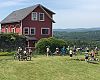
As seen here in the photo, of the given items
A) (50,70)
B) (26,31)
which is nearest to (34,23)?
(26,31)

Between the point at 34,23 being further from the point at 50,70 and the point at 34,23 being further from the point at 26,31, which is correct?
the point at 50,70

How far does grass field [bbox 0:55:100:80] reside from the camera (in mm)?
32094

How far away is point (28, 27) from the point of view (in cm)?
6956

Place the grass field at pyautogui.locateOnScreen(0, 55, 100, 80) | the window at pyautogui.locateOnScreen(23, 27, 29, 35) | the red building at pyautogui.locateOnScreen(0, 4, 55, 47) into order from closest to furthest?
1. the grass field at pyautogui.locateOnScreen(0, 55, 100, 80)
2. the red building at pyautogui.locateOnScreen(0, 4, 55, 47)
3. the window at pyautogui.locateOnScreen(23, 27, 29, 35)

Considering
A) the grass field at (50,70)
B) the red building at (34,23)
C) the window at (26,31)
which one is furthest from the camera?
the window at (26,31)

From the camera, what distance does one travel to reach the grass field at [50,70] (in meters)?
32.1

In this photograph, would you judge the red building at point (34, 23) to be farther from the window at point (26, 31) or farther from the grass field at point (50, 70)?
the grass field at point (50, 70)

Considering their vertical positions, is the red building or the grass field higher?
the red building

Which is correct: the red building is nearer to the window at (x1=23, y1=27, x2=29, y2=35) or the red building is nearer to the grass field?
the window at (x1=23, y1=27, x2=29, y2=35)

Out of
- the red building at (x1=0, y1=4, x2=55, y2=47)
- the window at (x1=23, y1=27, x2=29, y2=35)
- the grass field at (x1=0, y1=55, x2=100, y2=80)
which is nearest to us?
the grass field at (x1=0, y1=55, x2=100, y2=80)

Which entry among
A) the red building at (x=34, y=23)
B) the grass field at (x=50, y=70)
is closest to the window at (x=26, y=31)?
the red building at (x=34, y=23)

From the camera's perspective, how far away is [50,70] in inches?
1384

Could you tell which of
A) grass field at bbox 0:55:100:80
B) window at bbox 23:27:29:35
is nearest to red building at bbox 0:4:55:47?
window at bbox 23:27:29:35

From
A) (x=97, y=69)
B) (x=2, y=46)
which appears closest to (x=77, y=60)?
(x=97, y=69)
